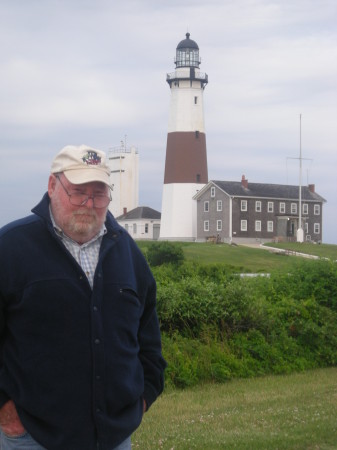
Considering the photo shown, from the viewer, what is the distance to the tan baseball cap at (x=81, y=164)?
4094mm

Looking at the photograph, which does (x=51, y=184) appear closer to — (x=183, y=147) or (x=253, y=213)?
(x=183, y=147)

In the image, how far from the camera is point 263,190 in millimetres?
81812

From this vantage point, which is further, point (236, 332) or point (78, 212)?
point (236, 332)

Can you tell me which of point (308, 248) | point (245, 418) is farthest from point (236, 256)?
point (245, 418)

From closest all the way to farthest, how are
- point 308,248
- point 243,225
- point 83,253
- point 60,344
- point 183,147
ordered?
point 60,344
point 83,253
point 308,248
point 183,147
point 243,225

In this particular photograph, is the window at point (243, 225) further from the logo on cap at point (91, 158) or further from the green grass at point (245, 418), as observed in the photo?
the logo on cap at point (91, 158)

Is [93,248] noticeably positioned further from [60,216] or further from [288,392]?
[288,392]

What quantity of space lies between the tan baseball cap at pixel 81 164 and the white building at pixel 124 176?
86909 millimetres

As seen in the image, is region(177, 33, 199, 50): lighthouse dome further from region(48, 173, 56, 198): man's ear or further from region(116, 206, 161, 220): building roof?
region(48, 173, 56, 198): man's ear

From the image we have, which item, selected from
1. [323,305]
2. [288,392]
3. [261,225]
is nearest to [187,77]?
[261,225]

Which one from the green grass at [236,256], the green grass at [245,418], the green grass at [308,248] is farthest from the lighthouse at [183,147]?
the green grass at [245,418]

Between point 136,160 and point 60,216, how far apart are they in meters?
88.7

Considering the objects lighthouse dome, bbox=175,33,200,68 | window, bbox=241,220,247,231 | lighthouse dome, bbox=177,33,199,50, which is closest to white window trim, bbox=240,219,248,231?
window, bbox=241,220,247,231

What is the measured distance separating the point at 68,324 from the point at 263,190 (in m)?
78.6
